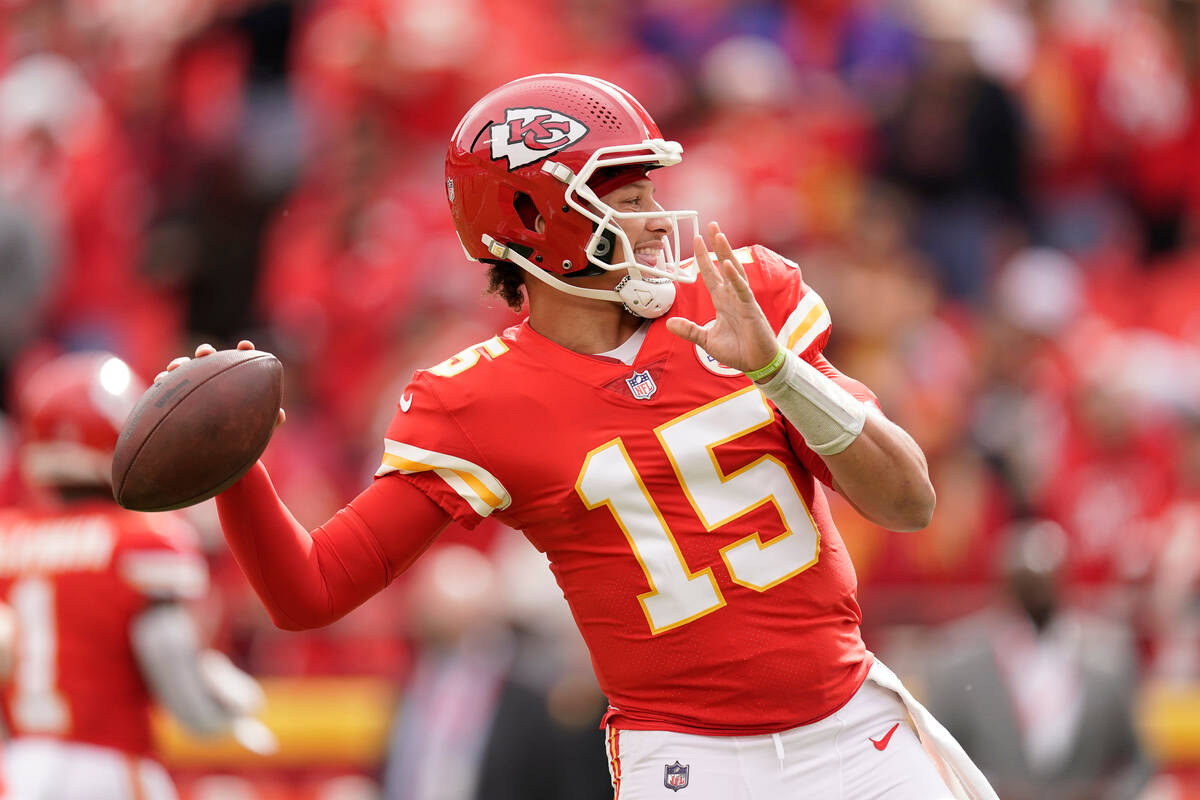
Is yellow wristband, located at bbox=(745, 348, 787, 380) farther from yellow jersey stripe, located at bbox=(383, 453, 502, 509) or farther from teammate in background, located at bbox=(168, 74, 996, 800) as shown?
yellow jersey stripe, located at bbox=(383, 453, 502, 509)

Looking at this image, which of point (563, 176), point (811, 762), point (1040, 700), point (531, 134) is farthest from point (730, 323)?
point (1040, 700)

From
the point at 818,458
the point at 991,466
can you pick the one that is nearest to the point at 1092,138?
the point at 991,466

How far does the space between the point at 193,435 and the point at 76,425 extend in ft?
8.04

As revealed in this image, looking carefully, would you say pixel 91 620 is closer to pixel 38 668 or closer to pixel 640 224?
pixel 38 668

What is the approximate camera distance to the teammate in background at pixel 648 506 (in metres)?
3.10

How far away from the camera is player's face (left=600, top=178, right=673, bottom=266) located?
3.20 meters

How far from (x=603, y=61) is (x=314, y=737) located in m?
4.03

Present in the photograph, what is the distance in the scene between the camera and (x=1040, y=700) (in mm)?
6543

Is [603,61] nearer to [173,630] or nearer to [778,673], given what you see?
[173,630]

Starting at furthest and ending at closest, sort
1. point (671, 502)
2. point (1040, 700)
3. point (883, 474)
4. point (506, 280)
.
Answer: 1. point (1040, 700)
2. point (506, 280)
3. point (671, 502)
4. point (883, 474)

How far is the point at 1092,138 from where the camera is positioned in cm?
926

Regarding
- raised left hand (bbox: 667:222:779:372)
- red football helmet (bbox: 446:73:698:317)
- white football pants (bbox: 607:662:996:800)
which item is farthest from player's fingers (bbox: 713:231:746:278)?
white football pants (bbox: 607:662:996:800)

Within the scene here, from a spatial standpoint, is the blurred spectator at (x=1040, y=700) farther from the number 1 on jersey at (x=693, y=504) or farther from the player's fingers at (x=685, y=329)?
the player's fingers at (x=685, y=329)

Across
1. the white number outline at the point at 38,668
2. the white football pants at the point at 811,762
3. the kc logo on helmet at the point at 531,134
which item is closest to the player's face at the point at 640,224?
the kc logo on helmet at the point at 531,134
